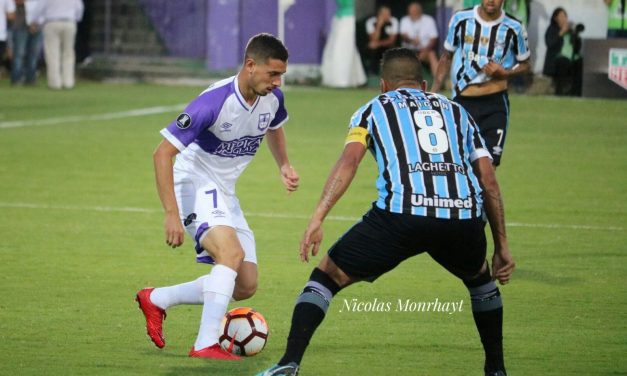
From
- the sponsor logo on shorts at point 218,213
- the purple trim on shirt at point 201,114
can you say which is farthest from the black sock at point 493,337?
the purple trim on shirt at point 201,114

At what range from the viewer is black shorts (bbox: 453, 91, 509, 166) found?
10.9m

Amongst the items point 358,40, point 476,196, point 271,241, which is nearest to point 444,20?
point 358,40

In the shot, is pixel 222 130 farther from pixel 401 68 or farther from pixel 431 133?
pixel 431 133

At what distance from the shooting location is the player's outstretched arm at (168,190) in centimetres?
697

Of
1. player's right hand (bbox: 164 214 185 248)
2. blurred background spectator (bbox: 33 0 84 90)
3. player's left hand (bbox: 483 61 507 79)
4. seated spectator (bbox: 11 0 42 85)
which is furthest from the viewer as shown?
seated spectator (bbox: 11 0 42 85)

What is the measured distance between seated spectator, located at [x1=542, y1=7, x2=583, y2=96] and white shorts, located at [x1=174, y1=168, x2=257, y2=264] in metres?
19.5

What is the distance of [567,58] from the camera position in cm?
2653

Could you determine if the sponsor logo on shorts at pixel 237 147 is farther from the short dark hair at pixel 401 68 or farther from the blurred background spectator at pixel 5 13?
the blurred background spectator at pixel 5 13

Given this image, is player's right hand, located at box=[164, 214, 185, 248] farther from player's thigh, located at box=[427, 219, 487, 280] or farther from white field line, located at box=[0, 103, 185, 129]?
white field line, located at box=[0, 103, 185, 129]

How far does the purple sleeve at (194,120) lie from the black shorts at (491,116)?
3.98 metres

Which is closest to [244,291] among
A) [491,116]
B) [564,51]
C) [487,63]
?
[491,116]

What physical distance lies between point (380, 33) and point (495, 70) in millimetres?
18246

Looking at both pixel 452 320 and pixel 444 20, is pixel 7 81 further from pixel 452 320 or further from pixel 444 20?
pixel 452 320

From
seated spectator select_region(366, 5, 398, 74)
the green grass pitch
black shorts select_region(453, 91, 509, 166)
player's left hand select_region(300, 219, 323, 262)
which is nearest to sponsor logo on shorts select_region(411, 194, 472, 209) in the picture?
player's left hand select_region(300, 219, 323, 262)
